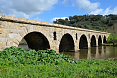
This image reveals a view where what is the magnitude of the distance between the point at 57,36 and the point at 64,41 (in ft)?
16.1

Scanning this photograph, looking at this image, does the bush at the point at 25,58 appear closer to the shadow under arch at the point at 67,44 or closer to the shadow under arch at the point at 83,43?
the shadow under arch at the point at 67,44

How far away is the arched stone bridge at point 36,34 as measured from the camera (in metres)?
7.65

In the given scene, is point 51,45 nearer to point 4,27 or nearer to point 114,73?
point 4,27

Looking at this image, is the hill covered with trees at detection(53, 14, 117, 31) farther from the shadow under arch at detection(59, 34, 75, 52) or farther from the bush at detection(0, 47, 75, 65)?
the bush at detection(0, 47, 75, 65)

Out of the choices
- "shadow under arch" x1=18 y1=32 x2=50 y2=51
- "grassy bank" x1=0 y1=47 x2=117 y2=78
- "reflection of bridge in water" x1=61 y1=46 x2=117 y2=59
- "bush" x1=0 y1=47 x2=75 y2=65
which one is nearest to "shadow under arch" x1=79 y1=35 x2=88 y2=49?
"reflection of bridge in water" x1=61 y1=46 x2=117 y2=59

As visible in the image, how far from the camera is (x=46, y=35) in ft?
36.0

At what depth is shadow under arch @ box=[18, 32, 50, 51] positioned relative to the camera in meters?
11.1

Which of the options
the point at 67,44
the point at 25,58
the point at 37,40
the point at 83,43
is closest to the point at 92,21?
the point at 83,43

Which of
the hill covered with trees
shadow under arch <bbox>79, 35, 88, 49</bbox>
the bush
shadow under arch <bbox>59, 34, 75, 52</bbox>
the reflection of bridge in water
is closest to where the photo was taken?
the bush

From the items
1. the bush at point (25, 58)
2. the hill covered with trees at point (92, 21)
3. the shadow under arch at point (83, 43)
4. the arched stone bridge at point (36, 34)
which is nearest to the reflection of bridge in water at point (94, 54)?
the arched stone bridge at point (36, 34)

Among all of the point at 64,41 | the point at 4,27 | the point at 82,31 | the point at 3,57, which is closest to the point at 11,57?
the point at 3,57

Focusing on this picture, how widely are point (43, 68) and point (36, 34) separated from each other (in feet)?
21.7

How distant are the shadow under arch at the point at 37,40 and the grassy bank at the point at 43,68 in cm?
477

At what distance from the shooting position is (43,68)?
191 inches
